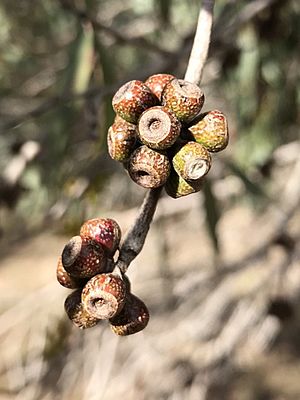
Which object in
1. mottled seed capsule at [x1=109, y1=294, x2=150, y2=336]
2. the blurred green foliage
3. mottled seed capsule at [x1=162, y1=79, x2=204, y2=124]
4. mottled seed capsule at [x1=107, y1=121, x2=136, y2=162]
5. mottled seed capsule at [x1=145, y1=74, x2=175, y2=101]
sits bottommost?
the blurred green foliage

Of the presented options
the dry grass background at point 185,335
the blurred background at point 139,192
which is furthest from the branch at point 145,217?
the dry grass background at point 185,335

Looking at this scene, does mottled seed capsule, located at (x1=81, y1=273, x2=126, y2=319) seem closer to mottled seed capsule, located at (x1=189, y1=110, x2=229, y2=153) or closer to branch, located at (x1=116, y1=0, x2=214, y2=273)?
branch, located at (x1=116, y1=0, x2=214, y2=273)

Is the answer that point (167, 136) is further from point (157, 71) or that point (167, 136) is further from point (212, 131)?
point (157, 71)

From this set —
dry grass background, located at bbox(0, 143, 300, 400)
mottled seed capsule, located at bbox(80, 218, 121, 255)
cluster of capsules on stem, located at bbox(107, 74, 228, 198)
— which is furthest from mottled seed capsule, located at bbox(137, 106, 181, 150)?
dry grass background, located at bbox(0, 143, 300, 400)

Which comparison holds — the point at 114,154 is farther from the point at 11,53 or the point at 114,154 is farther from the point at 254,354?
the point at 254,354

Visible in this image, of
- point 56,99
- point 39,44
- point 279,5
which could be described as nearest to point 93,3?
point 56,99

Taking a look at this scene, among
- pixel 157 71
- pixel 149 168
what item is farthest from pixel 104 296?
pixel 157 71
